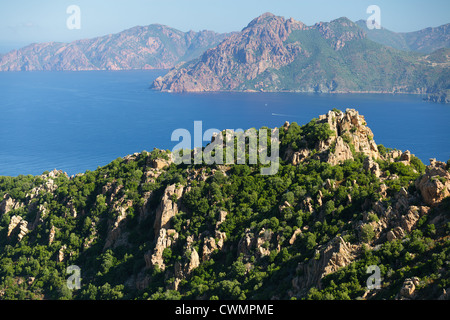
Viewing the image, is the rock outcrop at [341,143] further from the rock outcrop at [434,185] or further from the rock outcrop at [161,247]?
the rock outcrop at [161,247]

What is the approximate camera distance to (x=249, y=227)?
52844 millimetres

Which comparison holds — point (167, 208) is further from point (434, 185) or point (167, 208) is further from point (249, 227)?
point (434, 185)

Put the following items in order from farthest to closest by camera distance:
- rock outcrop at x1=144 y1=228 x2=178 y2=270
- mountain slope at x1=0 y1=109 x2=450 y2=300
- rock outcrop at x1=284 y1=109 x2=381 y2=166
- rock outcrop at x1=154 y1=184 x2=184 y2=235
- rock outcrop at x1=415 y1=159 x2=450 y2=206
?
rock outcrop at x1=284 y1=109 x2=381 y2=166, rock outcrop at x1=154 y1=184 x2=184 y2=235, rock outcrop at x1=144 y1=228 x2=178 y2=270, rock outcrop at x1=415 y1=159 x2=450 y2=206, mountain slope at x1=0 y1=109 x2=450 y2=300

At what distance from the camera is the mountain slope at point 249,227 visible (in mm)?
40812

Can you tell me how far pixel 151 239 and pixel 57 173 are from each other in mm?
38636

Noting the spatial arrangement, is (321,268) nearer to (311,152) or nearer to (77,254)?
Result: (311,152)

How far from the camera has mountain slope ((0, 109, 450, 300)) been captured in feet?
134

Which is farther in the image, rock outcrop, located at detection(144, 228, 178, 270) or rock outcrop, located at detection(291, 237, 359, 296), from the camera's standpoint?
rock outcrop, located at detection(144, 228, 178, 270)
